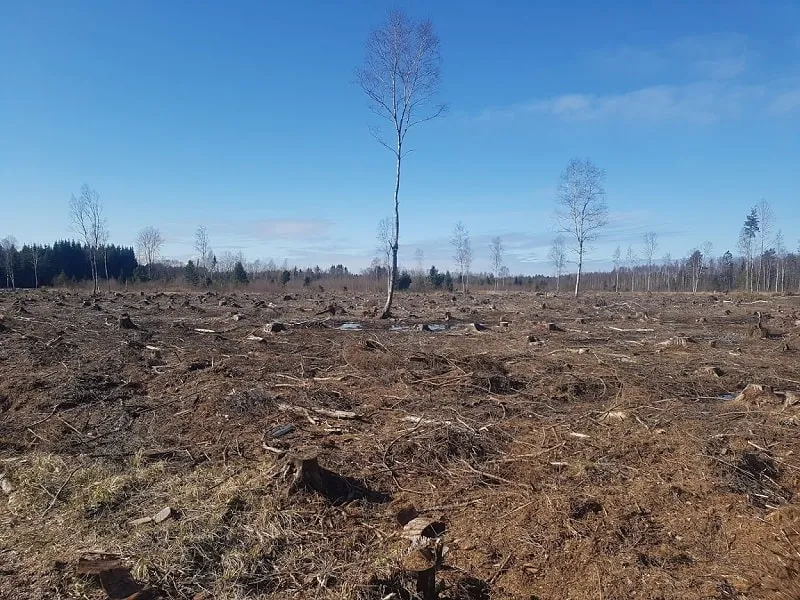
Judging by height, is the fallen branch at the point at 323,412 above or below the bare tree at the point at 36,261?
below

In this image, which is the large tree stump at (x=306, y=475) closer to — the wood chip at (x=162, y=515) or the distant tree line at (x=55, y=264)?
the wood chip at (x=162, y=515)

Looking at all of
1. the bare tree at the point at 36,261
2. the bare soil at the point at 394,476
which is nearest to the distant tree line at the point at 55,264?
Answer: the bare tree at the point at 36,261

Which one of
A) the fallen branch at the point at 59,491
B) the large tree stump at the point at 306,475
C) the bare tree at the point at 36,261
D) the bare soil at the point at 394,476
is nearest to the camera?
the bare soil at the point at 394,476

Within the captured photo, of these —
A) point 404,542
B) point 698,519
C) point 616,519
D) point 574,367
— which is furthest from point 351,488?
point 574,367

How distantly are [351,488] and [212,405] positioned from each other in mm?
2773

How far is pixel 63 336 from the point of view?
1020 cm

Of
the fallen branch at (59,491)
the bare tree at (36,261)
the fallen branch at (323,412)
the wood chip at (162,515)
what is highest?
the bare tree at (36,261)

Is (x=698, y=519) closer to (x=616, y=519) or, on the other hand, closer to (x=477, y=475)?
(x=616, y=519)

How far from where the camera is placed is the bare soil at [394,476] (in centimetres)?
280

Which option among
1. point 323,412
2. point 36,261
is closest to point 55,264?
point 36,261

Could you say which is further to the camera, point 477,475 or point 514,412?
point 514,412

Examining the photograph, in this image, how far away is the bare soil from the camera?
280 cm

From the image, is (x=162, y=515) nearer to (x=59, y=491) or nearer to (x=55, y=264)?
(x=59, y=491)

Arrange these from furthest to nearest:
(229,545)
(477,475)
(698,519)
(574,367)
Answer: (574,367)
(477,475)
(698,519)
(229,545)
